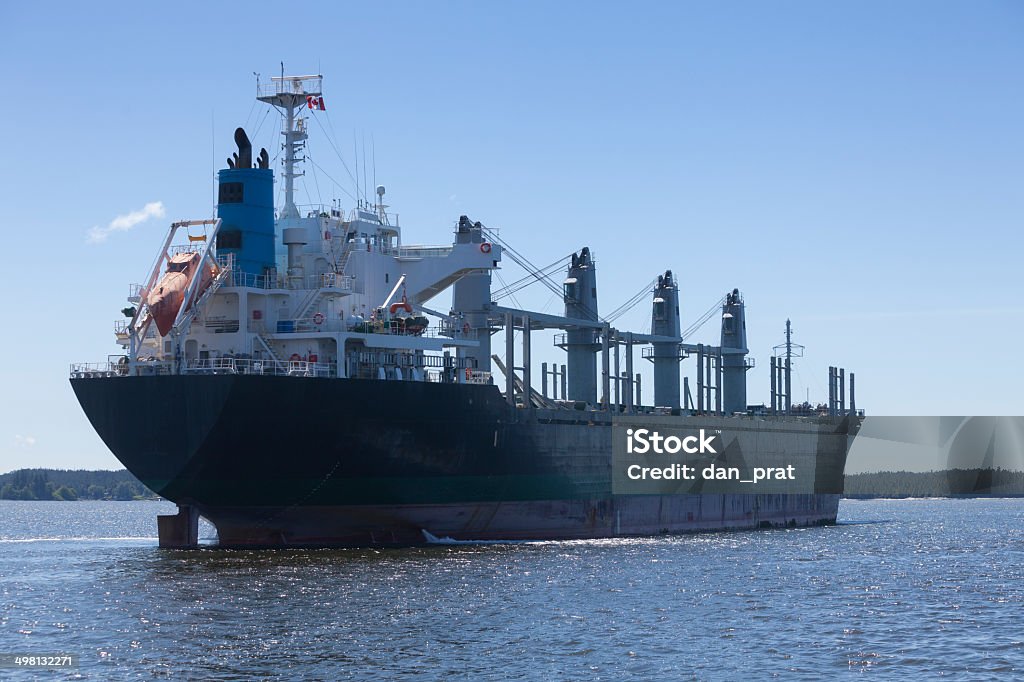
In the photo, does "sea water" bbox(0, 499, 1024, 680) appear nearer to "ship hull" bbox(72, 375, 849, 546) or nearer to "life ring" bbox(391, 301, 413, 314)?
"ship hull" bbox(72, 375, 849, 546)

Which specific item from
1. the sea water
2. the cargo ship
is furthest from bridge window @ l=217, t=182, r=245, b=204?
the sea water

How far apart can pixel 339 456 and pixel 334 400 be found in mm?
1729

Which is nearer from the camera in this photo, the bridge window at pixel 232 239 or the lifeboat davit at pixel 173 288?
the lifeboat davit at pixel 173 288

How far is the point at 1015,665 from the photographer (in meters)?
25.7

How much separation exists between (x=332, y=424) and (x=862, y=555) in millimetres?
19764

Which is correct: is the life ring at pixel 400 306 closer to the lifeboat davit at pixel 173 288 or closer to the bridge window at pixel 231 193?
the bridge window at pixel 231 193

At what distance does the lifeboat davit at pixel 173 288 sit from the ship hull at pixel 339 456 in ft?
7.55

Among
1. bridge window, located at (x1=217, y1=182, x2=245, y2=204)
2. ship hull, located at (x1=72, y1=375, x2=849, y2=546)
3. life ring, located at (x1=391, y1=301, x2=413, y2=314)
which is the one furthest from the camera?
life ring, located at (x1=391, y1=301, x2=413, y2=314)

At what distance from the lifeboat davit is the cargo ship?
0.06m

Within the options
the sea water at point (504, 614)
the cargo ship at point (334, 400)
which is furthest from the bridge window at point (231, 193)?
the sea water at point (504, 614)

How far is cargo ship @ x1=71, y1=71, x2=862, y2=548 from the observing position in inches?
1561

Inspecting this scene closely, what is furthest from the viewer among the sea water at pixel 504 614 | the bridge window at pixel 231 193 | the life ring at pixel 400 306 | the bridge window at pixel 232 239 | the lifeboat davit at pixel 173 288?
the life ring at pixel 400 306

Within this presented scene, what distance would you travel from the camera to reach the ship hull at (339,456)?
39.1 m

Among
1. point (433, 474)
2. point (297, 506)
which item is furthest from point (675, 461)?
point (297, 506)
